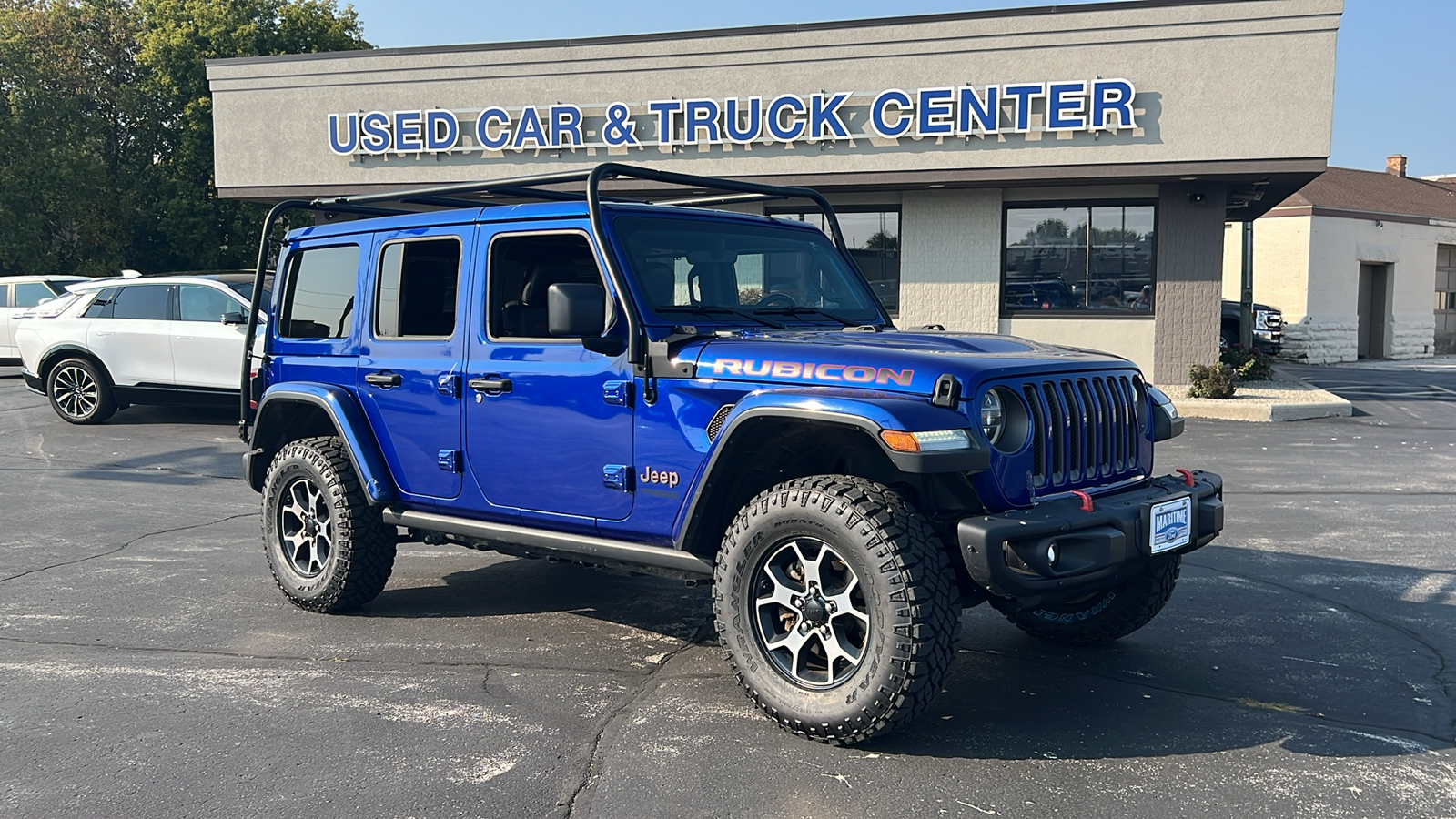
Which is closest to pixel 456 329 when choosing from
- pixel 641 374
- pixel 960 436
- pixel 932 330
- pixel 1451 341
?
pixel 641 374

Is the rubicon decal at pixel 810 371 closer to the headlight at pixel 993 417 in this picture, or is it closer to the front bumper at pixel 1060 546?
the headlight at pixel 993 417

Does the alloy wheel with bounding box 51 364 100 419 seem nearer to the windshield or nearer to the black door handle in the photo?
the black door handle

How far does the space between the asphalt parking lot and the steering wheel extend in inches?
62.7

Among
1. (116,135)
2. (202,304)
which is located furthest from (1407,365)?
(116,135)

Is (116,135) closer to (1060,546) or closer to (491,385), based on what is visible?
(491,385)

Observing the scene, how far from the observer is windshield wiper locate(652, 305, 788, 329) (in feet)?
16.2

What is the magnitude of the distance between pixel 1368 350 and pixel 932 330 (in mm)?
29271

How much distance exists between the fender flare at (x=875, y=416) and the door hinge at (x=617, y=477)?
572 millimetres

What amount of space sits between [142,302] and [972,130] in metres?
10.9

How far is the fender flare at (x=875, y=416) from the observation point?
3885 mm

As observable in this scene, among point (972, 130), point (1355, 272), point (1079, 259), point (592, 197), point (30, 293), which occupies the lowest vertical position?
point (30, 293)

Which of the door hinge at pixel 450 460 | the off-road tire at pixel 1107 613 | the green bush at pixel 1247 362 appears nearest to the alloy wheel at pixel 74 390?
the door hinge at pixel 450 460

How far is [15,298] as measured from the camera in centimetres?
1828

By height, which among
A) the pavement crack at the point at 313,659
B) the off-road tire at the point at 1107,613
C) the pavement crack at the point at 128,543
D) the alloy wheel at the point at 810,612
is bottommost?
the pavement crack at the point at 313,659
